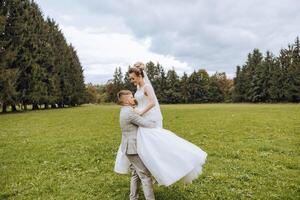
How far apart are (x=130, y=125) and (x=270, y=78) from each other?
93838 mm

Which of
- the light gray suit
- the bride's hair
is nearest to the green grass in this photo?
the light gray suit

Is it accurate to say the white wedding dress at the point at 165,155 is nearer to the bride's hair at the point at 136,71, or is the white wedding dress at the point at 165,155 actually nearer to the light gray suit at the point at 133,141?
the light gray suit at the point at 133,141

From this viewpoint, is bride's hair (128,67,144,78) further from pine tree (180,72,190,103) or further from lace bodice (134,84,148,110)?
pine tree (180,72,190,103)

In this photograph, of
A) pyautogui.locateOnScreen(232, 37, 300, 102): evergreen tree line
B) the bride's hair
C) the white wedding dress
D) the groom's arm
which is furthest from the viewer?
pyautogui.locateOnScreen(232, 37, 300, 102): evergreen tree line

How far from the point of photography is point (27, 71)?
48.5 metres

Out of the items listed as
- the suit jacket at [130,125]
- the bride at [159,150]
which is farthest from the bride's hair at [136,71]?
the suit jacket at [130,125]

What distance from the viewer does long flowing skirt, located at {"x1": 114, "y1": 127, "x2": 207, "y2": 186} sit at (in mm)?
6363

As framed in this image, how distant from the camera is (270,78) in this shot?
93875 millimetres

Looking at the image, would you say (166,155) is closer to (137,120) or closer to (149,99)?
(137,120)

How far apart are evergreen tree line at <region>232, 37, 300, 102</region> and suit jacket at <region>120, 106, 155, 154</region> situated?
281 ft

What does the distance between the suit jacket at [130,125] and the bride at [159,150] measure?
10 centimetres

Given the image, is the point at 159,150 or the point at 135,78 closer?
the point at 159,150

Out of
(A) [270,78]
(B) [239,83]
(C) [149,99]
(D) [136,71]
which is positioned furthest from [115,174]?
(B) [239,83]

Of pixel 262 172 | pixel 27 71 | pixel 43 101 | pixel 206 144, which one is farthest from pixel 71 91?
pixel 262 172
